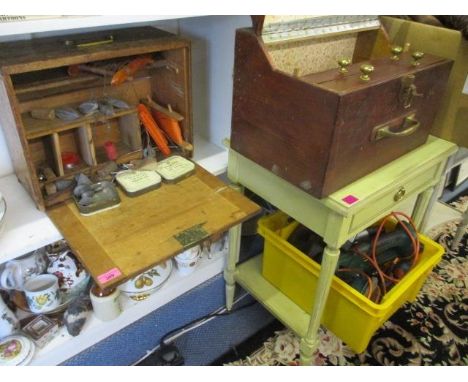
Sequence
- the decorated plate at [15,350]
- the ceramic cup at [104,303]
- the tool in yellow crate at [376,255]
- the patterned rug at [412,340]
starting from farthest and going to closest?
the patterned rug at [412,340] < the tool in yellow crate at [376,255] < the ceramic cup at [104,303] < the decorated plate at [15,350]

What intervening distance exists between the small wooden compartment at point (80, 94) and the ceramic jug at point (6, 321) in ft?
0.88

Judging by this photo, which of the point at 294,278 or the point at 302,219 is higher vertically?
the point at 302,219

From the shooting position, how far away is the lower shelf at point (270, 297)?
3.53 ft

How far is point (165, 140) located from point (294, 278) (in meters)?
0.52

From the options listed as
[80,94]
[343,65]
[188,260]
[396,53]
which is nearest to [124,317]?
[188,260]

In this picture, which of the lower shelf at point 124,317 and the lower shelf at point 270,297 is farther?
the lower shelf at point 270,297

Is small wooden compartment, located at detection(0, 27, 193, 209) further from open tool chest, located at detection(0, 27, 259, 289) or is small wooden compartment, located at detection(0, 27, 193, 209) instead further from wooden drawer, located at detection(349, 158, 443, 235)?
wooden drawer, located at detection(349, 158, 443, 235)

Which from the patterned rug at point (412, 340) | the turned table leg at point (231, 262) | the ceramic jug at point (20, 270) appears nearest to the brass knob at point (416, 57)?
the turned table leg at point (231, 262)

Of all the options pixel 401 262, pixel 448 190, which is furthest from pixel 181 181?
pixel 448 190

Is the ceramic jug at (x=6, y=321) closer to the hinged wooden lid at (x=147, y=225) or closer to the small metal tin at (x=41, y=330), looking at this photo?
the small metal tin at (x=41, y=330)

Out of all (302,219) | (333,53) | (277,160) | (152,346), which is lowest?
(152,346)

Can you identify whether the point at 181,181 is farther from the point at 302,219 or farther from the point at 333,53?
the point at 333,53

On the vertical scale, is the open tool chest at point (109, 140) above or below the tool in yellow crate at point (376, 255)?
above

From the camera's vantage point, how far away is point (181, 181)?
91 centimetres
